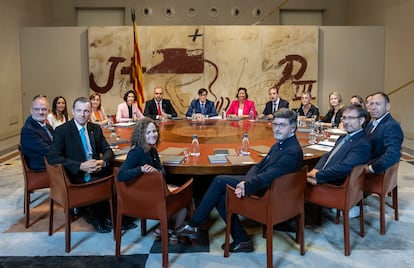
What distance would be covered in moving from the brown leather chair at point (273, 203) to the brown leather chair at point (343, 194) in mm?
267

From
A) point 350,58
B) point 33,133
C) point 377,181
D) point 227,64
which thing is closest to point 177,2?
point 227,64

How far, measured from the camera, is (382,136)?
3.64 m

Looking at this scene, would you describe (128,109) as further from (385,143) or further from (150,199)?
(385,143)

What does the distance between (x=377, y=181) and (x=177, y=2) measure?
26.8 feet

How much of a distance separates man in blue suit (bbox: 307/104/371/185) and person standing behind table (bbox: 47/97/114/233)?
1.67m

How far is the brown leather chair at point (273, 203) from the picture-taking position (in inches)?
107

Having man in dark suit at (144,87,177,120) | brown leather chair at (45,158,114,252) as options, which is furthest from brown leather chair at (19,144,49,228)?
man in dark suit at (144,87,177,120)

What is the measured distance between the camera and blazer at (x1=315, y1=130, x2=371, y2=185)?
9.98 ft

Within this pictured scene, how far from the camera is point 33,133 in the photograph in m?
3.71

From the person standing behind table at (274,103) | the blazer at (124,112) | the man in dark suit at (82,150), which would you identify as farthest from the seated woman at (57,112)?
the person standing behind table at (274,103)

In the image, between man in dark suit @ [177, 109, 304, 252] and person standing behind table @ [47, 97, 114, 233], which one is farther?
person standing behind table @ [47, 97, 114, 233]

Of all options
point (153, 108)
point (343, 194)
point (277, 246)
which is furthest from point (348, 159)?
point (153, 108)

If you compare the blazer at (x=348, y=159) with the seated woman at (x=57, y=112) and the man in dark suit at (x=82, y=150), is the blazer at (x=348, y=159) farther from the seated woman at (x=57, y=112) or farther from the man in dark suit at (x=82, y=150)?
the seated woman at (x=57, y=112)

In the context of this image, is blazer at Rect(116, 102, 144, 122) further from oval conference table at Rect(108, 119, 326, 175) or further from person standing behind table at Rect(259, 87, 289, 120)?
person standing behind table at Rect(259, 87, 289, 120)
